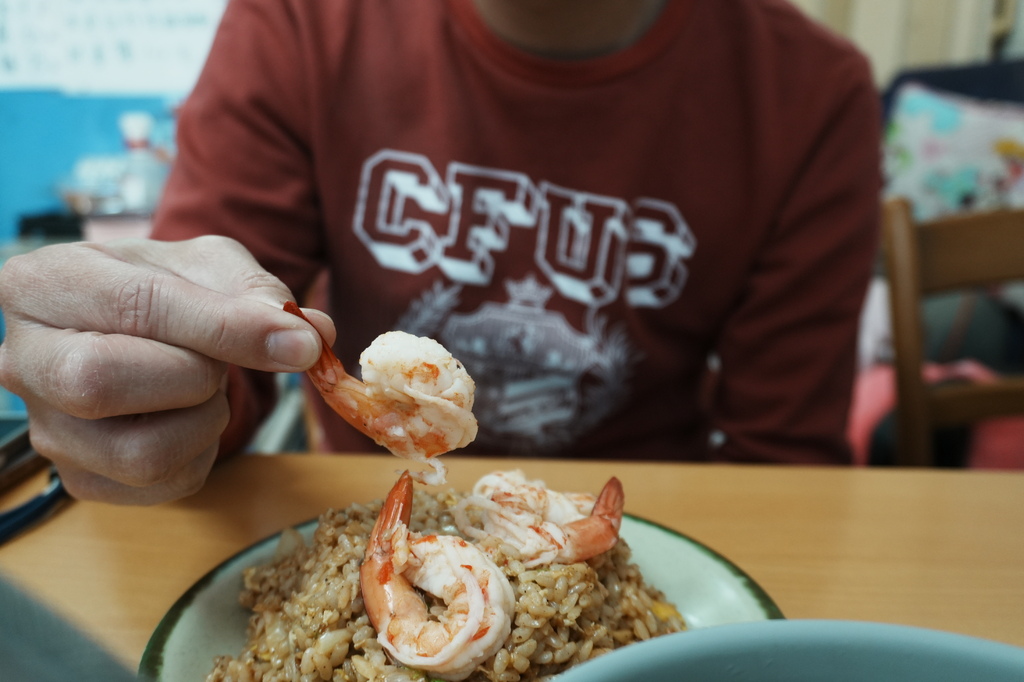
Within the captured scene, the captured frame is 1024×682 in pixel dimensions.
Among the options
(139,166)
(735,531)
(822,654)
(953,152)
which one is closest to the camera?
(822,654)

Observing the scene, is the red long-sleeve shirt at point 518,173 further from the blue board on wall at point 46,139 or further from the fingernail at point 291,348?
the blue board on wall at point 46,139

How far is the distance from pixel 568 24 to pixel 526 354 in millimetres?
509

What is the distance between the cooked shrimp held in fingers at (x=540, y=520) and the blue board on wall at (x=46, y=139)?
5.72ft

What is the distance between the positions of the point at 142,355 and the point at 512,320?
2.10 feet

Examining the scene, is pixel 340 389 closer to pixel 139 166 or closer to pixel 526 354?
pixel 526 354

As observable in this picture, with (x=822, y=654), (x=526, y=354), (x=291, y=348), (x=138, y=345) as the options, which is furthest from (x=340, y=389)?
(x=526, y=354)

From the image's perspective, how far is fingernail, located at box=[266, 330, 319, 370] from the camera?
19.9 inches

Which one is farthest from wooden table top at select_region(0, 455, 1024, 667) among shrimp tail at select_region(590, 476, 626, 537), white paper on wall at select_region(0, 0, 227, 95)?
white paper on wall at select_region(0, 0, 227, 95)

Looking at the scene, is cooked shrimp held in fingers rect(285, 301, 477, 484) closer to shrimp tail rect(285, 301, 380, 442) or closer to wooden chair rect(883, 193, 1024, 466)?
shrimp tail rect(285, 301, 380, 442)

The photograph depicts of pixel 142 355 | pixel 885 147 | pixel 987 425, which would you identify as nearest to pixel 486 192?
pixel 142 355

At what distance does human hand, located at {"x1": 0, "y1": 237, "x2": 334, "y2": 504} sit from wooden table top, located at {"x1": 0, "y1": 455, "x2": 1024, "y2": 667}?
0.10 m

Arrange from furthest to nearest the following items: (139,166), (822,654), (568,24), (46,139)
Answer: (139,166)
(46,139)
(568,24)
(822,654)

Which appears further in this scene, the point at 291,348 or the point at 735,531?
the point at 735,531

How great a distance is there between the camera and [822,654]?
31cm
